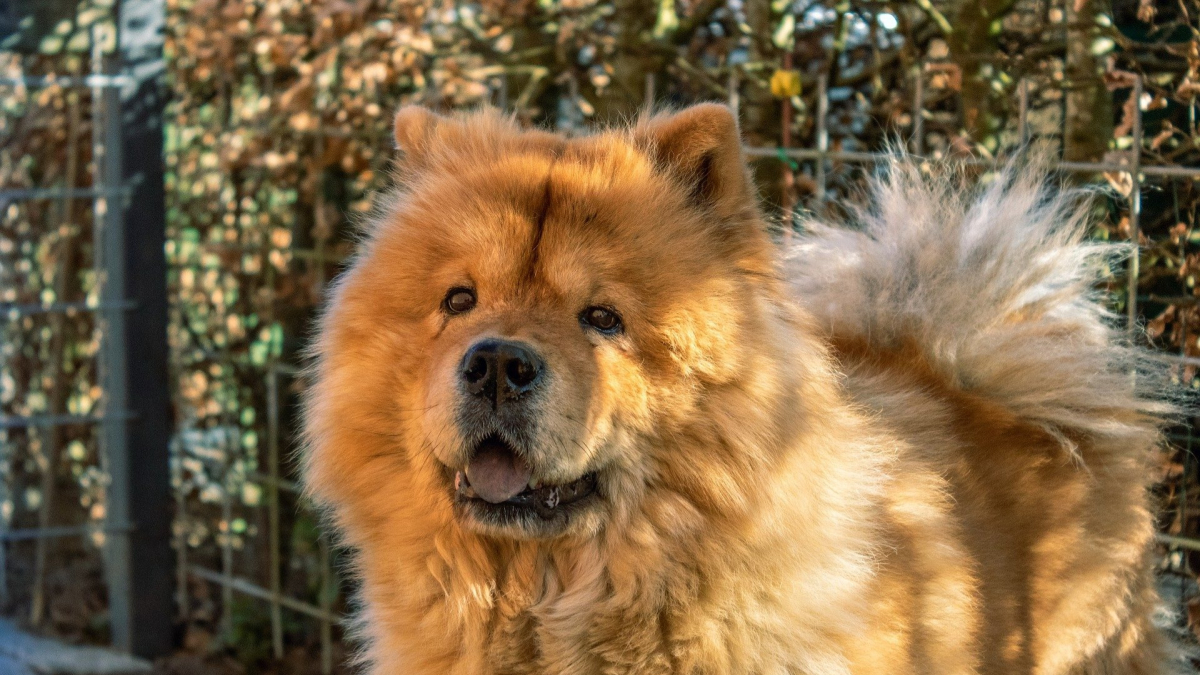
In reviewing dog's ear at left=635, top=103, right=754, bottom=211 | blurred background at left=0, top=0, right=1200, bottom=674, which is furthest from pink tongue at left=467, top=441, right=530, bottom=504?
blurred background at left=0, top=0, right=1200, bottom=674

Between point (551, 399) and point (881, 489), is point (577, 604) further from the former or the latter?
point (881, 489)

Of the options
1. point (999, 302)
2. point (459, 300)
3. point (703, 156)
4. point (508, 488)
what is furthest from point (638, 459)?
point (999, 302)

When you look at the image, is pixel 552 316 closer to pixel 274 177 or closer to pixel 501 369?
pixel 501 369

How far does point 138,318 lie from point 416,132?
9.13 feet

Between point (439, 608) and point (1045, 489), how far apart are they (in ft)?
5.26

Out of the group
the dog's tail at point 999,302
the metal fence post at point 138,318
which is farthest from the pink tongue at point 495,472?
the metal fence post at point 138,318

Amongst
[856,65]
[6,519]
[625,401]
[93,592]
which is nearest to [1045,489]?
[625,401]

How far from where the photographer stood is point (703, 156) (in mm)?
2660

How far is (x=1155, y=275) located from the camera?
3.87 meters

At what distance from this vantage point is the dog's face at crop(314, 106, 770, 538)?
236 cm

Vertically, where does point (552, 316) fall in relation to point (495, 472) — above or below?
above

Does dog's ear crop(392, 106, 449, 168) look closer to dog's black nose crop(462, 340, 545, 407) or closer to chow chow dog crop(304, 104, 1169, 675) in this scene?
chow chow dog crop(304, 104, 1169, 675)

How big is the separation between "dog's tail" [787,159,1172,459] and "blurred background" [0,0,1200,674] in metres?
0.50

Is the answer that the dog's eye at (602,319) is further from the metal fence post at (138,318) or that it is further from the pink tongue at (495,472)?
the metal fence post at (138,318)
